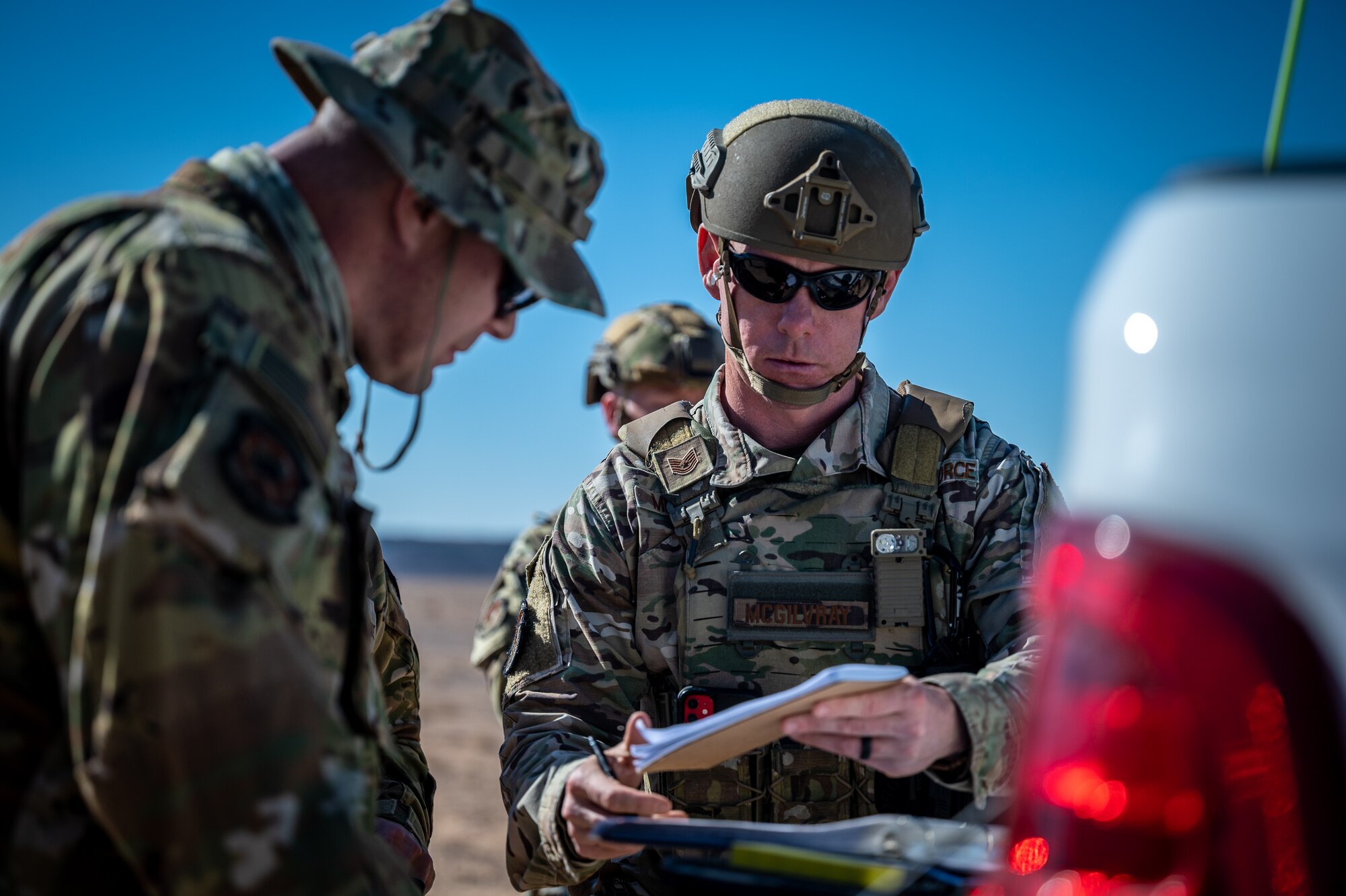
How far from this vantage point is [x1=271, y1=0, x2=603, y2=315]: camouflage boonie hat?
2293 millimetres

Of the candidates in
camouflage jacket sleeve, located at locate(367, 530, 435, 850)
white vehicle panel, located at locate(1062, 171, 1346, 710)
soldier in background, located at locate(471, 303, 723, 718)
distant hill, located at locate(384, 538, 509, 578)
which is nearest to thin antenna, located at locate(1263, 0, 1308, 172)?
white vehicle panel, located at locate(1062, 171, 1346, 710)

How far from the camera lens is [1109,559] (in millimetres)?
1428

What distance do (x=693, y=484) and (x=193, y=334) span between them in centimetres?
197

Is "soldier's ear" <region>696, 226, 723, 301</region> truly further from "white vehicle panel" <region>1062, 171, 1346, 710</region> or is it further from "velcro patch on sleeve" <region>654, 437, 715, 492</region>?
"white vehicle panel" <region>1062, 171, 1346, 710</region>

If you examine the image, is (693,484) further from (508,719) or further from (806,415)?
(508,719)

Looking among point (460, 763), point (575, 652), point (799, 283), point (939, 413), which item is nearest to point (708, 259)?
point (799, 283)

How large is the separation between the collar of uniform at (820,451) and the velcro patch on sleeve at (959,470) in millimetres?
169

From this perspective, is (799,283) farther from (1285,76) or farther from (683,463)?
(1285,76)

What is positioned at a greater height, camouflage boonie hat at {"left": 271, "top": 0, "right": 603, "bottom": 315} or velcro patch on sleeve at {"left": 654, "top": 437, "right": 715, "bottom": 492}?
camouflage boonie hat at {"left": 271, "top": 0, "right": 603, "bottom": 315}

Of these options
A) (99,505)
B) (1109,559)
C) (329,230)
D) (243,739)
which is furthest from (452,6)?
(1109,559)

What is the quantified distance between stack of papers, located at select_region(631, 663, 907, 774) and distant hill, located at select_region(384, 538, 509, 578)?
161 feet

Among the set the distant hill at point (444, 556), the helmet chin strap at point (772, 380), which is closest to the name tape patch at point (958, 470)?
the helmet chin strap at point (772, 380)

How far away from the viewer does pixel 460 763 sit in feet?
51.7

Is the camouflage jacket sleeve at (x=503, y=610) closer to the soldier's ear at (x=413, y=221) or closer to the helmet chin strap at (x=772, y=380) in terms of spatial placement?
the helmet chin strap at (x=772, y=380)
